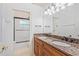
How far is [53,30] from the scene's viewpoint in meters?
2.51

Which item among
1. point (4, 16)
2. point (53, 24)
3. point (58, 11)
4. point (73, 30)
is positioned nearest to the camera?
point (4, 16)

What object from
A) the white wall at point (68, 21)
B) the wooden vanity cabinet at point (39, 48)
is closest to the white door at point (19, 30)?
the wooden vanity cabinet at point (39, 48)

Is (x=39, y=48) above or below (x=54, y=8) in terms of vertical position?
below

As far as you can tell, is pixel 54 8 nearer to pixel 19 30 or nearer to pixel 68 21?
pixel 68 21

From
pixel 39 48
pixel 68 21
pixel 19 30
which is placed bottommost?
pixel 39 48

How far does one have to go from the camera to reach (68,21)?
2.16 meters

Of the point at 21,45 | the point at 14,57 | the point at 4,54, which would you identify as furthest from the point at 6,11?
the point at 21,45

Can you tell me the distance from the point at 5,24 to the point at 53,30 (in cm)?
123

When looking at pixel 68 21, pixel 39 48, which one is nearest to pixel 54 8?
pixel 68 21

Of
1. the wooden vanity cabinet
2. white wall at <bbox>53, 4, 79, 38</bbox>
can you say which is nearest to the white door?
the wooden vanity cabinet

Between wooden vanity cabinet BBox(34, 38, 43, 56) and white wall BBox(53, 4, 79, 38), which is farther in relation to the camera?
wooden vanity cabinet BBox(34, 38, 43, 56)

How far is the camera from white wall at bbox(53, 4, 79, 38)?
1998mm

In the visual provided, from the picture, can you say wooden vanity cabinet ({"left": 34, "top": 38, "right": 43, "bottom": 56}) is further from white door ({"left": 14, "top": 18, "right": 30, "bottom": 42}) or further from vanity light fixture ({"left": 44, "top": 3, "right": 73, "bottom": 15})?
vanity light fixture ({"left": 44, "top": 3, "right": 73, "bottom": 15})

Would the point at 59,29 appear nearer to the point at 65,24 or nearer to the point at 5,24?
the point at 65,24
